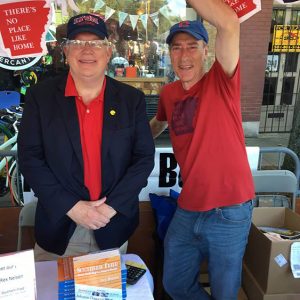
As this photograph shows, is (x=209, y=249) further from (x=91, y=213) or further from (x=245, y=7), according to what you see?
(x=245, y=7)

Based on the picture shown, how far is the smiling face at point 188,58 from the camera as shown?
73.4 inches

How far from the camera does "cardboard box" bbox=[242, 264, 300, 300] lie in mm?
2238

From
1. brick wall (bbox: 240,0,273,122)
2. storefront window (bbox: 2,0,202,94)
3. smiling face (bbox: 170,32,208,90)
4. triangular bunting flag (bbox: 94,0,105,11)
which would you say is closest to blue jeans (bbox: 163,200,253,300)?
smiling face (bbox: 170,32,208,90)

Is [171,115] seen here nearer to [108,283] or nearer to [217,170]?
[217,170]

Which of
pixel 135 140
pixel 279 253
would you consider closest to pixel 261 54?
pixel 279 253

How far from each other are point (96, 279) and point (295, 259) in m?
1.45

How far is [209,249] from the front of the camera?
189 centimetres

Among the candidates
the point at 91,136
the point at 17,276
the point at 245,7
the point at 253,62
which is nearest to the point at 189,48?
the point at 91,136

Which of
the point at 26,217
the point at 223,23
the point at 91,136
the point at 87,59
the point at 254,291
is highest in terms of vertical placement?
the point at 223,23

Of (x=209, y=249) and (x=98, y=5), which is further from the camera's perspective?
(x=98, y=5)

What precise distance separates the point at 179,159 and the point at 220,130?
0.29 metres

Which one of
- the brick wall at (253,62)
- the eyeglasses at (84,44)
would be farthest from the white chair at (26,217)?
the brick wall at (253,62)

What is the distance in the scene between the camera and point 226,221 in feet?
6.00

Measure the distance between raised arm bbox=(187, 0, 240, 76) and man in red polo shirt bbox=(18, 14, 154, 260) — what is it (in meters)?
0.48
